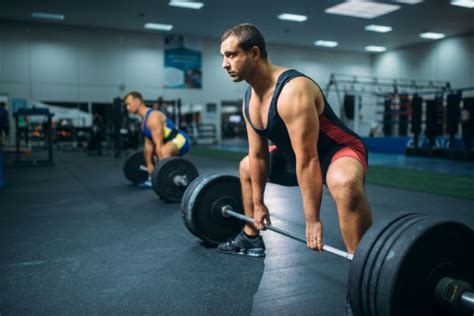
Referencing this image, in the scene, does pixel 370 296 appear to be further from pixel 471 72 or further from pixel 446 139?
pixel 471 72

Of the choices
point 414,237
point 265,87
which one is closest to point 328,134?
point 265,87

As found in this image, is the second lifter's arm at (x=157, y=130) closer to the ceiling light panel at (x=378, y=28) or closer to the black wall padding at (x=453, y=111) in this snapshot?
the black wall padding at (x=453, y=111)

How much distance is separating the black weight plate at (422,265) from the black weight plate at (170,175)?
2.16 metres

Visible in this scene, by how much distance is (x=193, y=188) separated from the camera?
1930 millimetres

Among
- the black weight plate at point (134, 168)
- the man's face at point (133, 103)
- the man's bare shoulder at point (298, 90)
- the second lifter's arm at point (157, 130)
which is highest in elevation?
Result: the man's face at point (133, 103)

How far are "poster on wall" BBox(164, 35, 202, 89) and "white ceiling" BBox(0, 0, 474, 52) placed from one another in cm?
44

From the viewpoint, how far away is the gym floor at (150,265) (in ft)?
4.41

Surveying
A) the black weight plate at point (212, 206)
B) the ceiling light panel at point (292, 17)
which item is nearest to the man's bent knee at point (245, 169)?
the black weight plate at point (212, 206)

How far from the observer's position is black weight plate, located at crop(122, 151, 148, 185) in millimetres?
4035

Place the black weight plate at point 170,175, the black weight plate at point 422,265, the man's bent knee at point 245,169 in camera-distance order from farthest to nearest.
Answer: the black weight plate at point 170,175, the man's bent knee at point 245,169, the black weight plate at point 422,265

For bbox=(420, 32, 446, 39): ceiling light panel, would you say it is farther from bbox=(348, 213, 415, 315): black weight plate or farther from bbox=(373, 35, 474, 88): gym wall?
bbox=(348, 213, 415, 315): black weight plate

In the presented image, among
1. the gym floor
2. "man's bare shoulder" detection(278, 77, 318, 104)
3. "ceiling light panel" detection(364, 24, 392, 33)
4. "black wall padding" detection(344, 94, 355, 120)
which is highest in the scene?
"ceiling light panel" detection(364, 24, 392, 33)

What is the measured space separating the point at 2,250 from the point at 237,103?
11.4 m

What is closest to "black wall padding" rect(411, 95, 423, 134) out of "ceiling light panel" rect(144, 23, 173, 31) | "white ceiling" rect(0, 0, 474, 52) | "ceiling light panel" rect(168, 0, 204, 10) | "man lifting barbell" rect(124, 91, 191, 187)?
"white ceiling" rect(0, 0, 474, 52)
